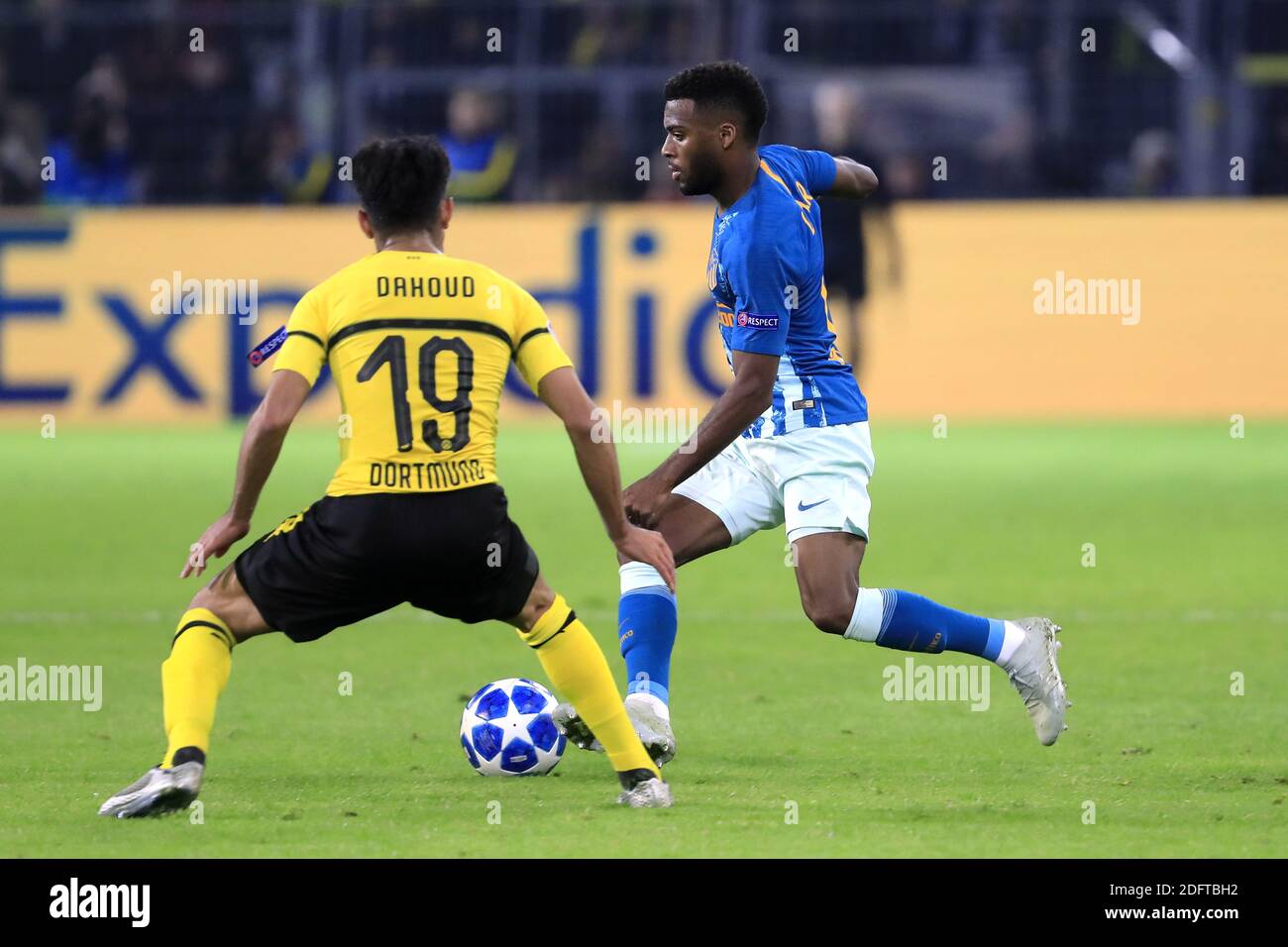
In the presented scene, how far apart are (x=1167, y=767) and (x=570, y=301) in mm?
12035

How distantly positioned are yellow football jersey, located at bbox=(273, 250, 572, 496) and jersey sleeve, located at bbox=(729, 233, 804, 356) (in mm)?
1024

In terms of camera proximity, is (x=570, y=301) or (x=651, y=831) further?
(x=570, y=301)

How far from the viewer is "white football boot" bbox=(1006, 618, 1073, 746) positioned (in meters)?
6.28

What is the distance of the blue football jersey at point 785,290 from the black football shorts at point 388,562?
1.16 meters

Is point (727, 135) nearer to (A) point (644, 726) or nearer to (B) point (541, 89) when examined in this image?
(A) point (644, 726)

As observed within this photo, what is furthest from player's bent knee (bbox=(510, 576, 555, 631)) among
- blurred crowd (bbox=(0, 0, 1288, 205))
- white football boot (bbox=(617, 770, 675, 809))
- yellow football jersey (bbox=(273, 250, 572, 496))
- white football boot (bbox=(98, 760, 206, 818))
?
blurred crowd (bbox=(0, 0, 1288, 205))

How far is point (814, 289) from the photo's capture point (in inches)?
254

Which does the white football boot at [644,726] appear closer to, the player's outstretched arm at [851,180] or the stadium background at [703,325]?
the stadium background at [703,325]

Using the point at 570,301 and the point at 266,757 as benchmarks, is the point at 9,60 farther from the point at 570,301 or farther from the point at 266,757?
the point at 266,757

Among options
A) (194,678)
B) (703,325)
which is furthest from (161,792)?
(703,325)

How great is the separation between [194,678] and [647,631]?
5.22 ft

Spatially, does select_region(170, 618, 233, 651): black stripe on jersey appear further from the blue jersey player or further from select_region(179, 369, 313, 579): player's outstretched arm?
the blue jersey player

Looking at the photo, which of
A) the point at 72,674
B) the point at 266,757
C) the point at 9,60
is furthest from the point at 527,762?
the point at 9,60

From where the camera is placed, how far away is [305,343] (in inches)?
202
